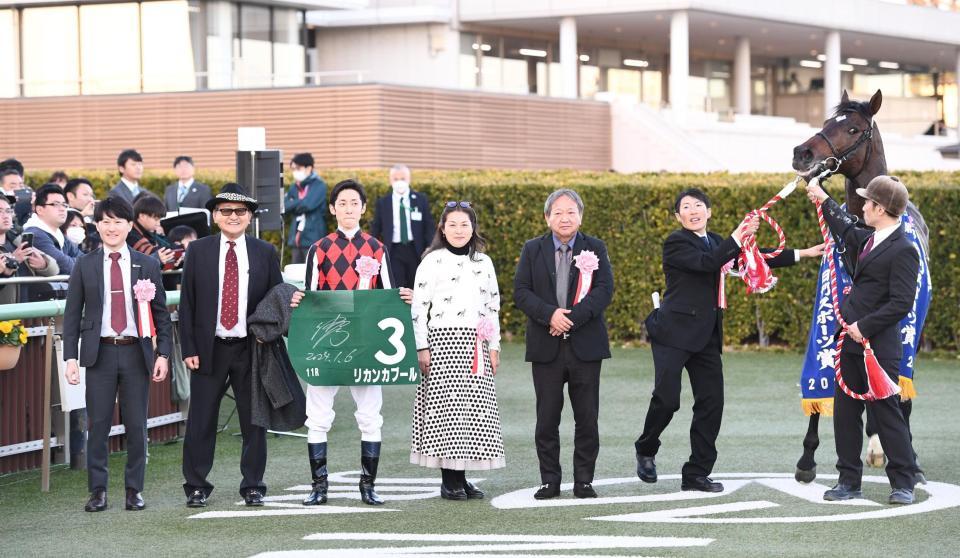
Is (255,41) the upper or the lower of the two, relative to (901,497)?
upper

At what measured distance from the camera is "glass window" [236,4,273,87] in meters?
36.9

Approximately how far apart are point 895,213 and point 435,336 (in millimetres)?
2567

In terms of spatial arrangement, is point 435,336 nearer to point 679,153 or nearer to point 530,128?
point 530,128

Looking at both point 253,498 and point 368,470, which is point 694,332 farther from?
point 253,498

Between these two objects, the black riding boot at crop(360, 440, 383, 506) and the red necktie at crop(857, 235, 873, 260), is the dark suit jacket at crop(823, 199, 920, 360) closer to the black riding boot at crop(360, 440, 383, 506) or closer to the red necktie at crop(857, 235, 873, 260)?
the red necktie at crop(857, 235, 873, 260)

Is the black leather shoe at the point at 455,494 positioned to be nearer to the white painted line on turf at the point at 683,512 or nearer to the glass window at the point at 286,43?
the white painted line on turf at the point at 683,512

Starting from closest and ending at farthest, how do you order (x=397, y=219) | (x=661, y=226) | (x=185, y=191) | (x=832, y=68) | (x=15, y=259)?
(x=15, y=259) < (x=185, y=191) < (x=397, y=219) < (x=661, y=226) < (x=832, y=68)

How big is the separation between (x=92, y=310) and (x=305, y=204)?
9261mm

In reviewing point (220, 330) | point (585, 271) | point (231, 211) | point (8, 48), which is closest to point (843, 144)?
point (585, 271)

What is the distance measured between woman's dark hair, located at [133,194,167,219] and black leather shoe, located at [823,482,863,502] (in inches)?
202

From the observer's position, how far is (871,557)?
271 inches

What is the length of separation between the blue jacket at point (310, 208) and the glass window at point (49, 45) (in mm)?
19341

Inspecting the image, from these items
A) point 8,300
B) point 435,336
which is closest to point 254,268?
point 435,336

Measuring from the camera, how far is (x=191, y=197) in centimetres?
1631
